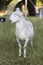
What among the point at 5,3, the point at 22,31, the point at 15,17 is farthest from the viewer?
the point at 5,3

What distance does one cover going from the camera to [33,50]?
5797 millimetres

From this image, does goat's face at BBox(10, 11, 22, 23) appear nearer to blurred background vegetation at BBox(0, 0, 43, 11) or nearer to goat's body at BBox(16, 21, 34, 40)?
goat's body at BBox(16, 21, 34, 40)

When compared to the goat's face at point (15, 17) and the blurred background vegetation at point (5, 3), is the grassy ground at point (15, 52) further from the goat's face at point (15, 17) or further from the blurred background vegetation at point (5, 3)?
the blurred background vegetation at point (5, 3)

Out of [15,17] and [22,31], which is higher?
[15,17]

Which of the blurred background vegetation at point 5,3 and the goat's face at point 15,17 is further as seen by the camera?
the blurred background vegetation at point 5,3

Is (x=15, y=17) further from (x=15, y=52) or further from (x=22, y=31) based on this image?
(x=15, y=52)

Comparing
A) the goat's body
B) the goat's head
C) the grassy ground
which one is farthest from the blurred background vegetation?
the goat's head

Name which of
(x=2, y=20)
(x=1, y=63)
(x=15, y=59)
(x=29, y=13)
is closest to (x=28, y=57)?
(x=15, y=59)

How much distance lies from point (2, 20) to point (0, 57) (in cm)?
542

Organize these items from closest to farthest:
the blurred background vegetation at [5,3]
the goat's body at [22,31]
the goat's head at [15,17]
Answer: the goat's head at [15,17], the goat's body at [22,31], the blurred background vegetation at [5,3]


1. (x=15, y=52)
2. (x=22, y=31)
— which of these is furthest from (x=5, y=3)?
(x=22, y=31)

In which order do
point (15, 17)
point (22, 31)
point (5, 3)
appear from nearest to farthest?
point (15, 17), point (22, 31), point (5, 3)

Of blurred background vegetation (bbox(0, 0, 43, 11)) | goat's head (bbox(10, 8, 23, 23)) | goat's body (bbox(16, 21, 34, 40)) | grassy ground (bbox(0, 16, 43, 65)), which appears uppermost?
goat's head (bbox(10, 8, 23, 23))

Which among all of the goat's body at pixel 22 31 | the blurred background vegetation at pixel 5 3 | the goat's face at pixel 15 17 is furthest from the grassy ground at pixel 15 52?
the blurred background vegetation at pixel 5 3
